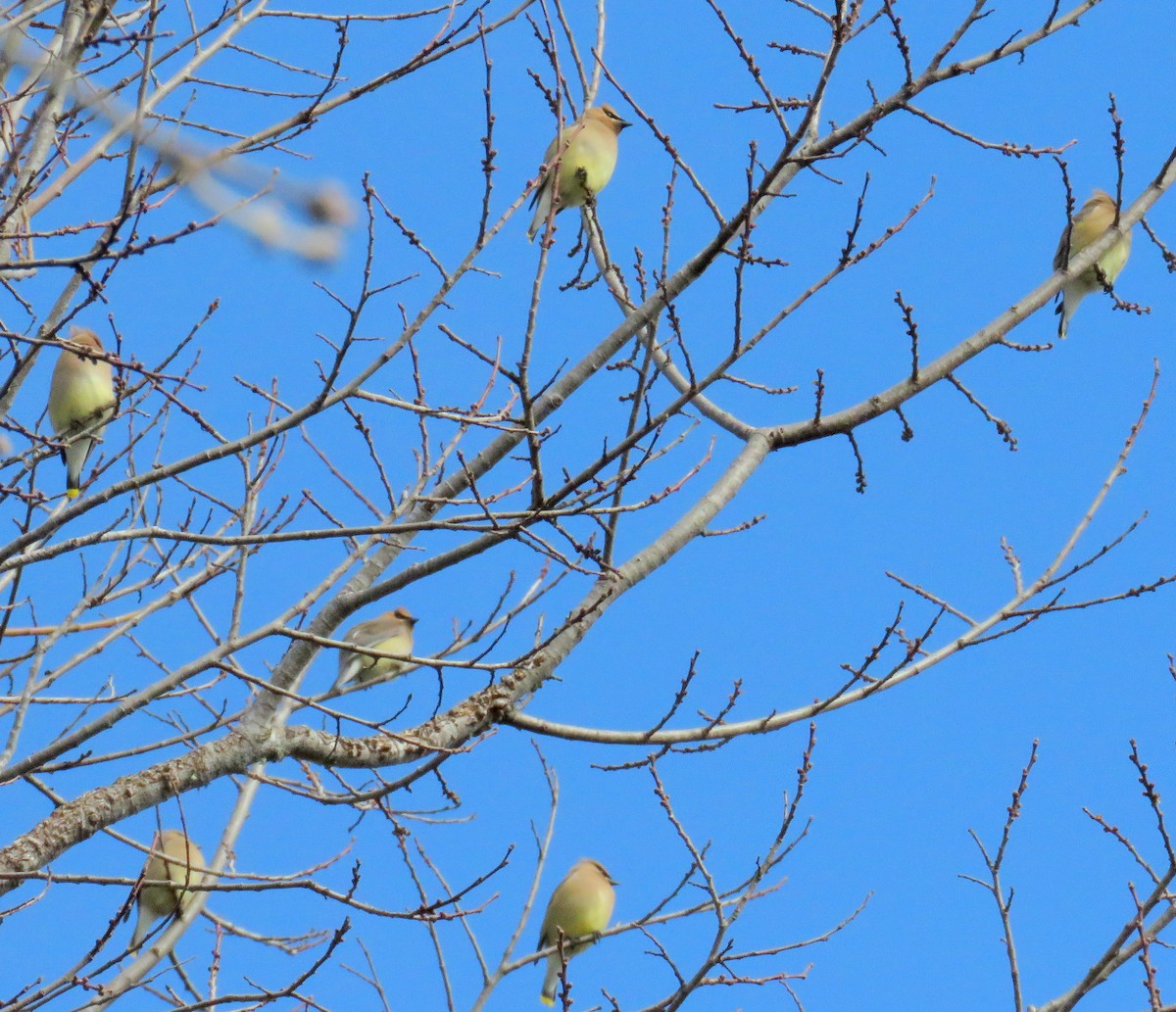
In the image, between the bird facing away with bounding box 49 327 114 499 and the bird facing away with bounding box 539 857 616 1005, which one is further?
the bird facing away with bounding box 539 857 616 1005

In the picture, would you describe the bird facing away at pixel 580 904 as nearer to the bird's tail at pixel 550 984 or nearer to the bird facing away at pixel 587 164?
the bird's tail at pixel 550 984

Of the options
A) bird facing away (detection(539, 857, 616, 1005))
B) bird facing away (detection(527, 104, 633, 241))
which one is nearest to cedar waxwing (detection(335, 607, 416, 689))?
bird facing away (detection(539, 857, 616, 1005))

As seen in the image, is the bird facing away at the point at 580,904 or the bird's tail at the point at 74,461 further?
the bird facing away at the point at 580,904

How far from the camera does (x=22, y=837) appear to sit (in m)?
3.60

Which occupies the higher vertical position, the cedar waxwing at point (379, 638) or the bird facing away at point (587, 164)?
the bird facing away at point (587, 164)

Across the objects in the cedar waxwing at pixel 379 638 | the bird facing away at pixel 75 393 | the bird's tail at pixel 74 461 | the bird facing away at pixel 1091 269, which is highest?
the bird facing away at pixel 1091 269

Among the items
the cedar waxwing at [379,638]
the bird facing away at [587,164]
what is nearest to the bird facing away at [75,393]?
the cedar waxwing at [379,638]

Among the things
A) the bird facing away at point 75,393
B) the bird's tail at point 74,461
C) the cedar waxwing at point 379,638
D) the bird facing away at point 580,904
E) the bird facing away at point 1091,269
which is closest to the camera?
the bird facing away at point 75,393

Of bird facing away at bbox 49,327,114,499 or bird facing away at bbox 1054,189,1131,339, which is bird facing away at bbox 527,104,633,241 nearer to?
bird facing away at bbox 49,327,114,499

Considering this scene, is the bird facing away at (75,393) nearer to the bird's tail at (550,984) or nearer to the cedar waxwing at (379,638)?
the cedar waxwing at (379,638)

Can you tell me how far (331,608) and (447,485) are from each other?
53 cm

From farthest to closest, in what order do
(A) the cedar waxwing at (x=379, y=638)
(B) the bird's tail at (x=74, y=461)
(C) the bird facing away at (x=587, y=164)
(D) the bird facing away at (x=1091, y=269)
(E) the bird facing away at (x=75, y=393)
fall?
(D) the bird facing away at (x=1091, y=269), (A) the cedar waxwing at (x=379, y=638), (B) the bird's tail at (x=74, y=461), (E) the bird facing away at (x=75, y=393), (C) the bird facing away at (x=587, y=164)

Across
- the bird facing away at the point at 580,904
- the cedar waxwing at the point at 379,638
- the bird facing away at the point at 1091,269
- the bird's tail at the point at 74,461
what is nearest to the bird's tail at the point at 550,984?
the bird facing away at the point at 580,904

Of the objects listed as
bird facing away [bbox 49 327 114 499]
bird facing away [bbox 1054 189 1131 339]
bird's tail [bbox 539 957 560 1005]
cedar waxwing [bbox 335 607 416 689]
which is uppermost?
bird facing away [bbox 1054 189 1131 339]
